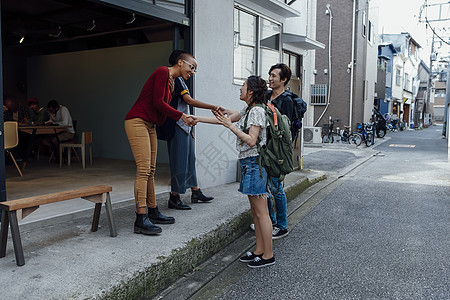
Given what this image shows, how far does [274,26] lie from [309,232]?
5.42 meters

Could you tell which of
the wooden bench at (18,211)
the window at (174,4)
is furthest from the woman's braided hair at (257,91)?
the window at (174,4)

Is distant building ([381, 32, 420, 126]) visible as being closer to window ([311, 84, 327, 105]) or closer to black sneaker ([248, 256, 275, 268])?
window ([311, 84, 327, 105])

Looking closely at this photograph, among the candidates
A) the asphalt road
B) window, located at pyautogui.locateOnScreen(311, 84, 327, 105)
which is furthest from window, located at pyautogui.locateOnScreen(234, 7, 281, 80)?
window, located at pyautogui.locateOnScreen(311, 84, 327, 105)

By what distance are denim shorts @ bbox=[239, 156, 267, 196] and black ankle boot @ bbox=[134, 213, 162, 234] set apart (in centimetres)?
103

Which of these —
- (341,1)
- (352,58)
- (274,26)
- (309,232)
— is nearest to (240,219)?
(309,232)

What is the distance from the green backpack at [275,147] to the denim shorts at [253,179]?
0.07 meters

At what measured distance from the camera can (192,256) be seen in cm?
384

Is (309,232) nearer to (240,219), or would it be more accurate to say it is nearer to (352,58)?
(240,219)

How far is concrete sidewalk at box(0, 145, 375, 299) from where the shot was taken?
2.79m

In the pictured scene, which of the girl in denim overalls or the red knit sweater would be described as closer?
the girl in denim overalls

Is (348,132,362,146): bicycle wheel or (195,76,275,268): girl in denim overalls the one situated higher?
(195,76,275,268): girl in denim overalls

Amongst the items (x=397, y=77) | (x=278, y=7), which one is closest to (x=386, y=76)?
(x=397, y=77)

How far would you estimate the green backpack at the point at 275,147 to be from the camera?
3660mm

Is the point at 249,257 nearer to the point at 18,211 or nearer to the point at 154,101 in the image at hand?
the point at 154,101
